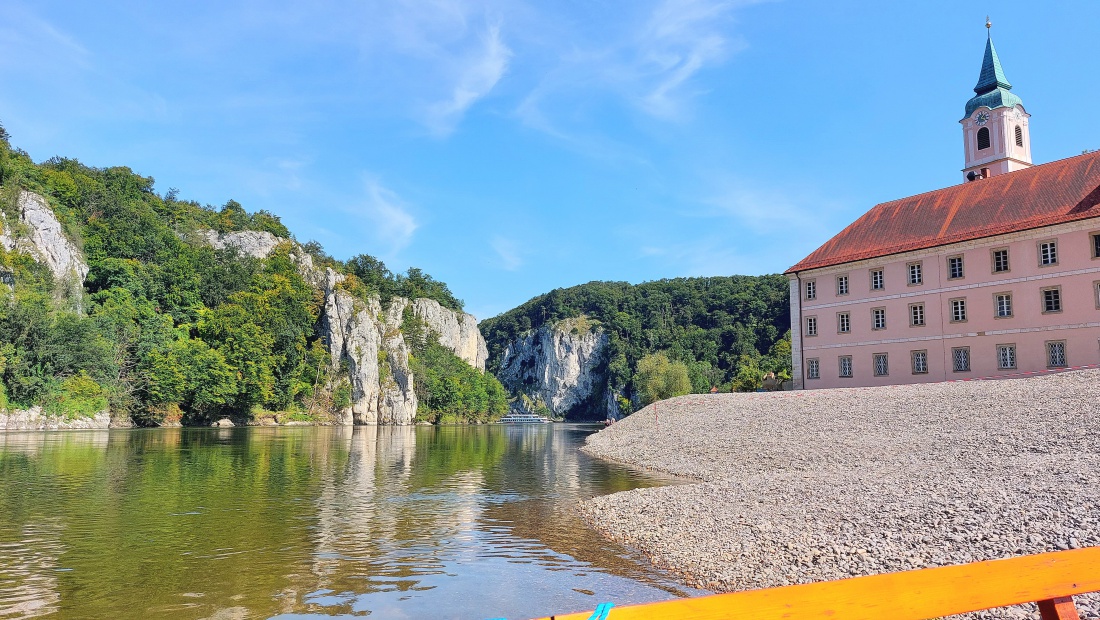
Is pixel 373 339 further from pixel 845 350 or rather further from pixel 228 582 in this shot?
pixel 228 582

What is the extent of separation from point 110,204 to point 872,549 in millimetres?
94680

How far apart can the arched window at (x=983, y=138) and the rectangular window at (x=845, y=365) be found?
23.9 metres

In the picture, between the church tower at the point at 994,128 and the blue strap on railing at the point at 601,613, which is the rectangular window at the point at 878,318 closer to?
the church tower at the point at 994,128

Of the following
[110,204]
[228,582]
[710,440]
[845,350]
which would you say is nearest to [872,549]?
[228,582]

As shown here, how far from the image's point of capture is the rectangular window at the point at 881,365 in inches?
1718

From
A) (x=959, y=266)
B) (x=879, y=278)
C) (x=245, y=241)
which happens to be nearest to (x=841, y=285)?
(x=879, y=278)

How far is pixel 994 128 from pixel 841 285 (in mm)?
21279

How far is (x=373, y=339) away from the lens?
349 feet

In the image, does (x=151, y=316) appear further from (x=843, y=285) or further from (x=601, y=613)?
(x=601, y=613)

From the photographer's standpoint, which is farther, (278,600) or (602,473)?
(602,473)

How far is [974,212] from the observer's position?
41.7m

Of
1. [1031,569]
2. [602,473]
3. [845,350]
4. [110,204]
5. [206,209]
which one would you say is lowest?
[602,473]

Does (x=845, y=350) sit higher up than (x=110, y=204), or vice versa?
(x=110, y=204)

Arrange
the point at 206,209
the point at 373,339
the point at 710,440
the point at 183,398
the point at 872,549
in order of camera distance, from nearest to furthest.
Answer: the point at 872,549, the point at 710,440, the point at 183,398, the point at 373,339, the point at 206,209
